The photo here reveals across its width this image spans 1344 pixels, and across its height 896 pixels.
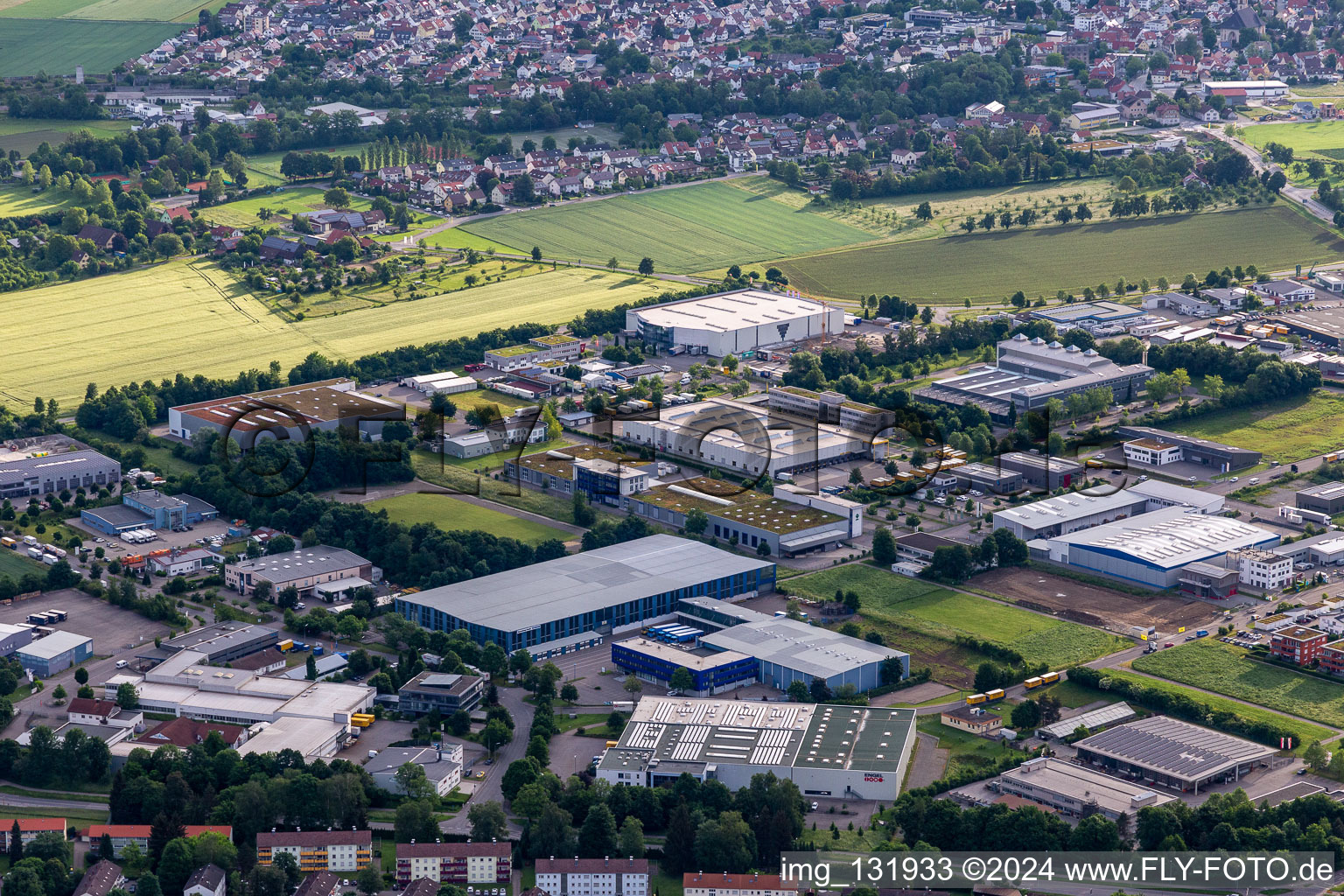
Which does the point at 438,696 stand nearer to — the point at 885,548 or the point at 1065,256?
the point at 885,548

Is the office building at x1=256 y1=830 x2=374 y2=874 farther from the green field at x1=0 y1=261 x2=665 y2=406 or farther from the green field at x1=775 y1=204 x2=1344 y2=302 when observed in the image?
the green field at x1=775 y1=204 x2=1344 y2=302

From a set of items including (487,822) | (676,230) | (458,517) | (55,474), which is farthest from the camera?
(676,230)

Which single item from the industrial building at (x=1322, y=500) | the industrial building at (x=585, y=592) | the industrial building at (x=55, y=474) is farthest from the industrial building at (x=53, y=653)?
the industrial building at (x=1322, y=500)

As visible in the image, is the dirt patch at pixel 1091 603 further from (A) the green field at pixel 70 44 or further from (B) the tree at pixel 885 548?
(A) the green field at pixel 70 44

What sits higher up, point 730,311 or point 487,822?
point 730,311

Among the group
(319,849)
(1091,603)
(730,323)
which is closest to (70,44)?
(730,323)

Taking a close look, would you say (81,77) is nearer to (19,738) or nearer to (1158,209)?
(1158,209)

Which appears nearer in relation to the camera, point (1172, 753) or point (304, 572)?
point (1172, 753)
